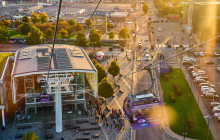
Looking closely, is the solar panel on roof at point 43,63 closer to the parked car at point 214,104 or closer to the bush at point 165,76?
the bush at point 165,76

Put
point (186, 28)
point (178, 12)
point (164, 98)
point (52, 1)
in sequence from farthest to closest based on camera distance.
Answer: point (52, 1) < point (178, 12) < point (186, 28) < point (164, 98)

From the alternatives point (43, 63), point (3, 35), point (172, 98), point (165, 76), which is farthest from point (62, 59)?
point (3, 35)

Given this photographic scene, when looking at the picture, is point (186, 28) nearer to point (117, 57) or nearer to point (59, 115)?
point (117, 57)

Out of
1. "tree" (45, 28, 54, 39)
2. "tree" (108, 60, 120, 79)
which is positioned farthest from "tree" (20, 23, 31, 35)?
"tree" (108, 60, 120, 79)

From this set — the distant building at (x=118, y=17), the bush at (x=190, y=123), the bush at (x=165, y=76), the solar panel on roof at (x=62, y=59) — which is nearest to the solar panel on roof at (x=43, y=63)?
the solar panel on roof at (x=62, y=59)

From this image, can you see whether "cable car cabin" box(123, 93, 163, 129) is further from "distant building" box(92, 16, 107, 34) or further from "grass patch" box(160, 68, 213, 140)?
"distant building" box(92, 16, 107, 34)

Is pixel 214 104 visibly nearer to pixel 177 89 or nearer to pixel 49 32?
pixel 177 89

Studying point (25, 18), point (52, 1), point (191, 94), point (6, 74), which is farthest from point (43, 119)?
point (52, 1)
